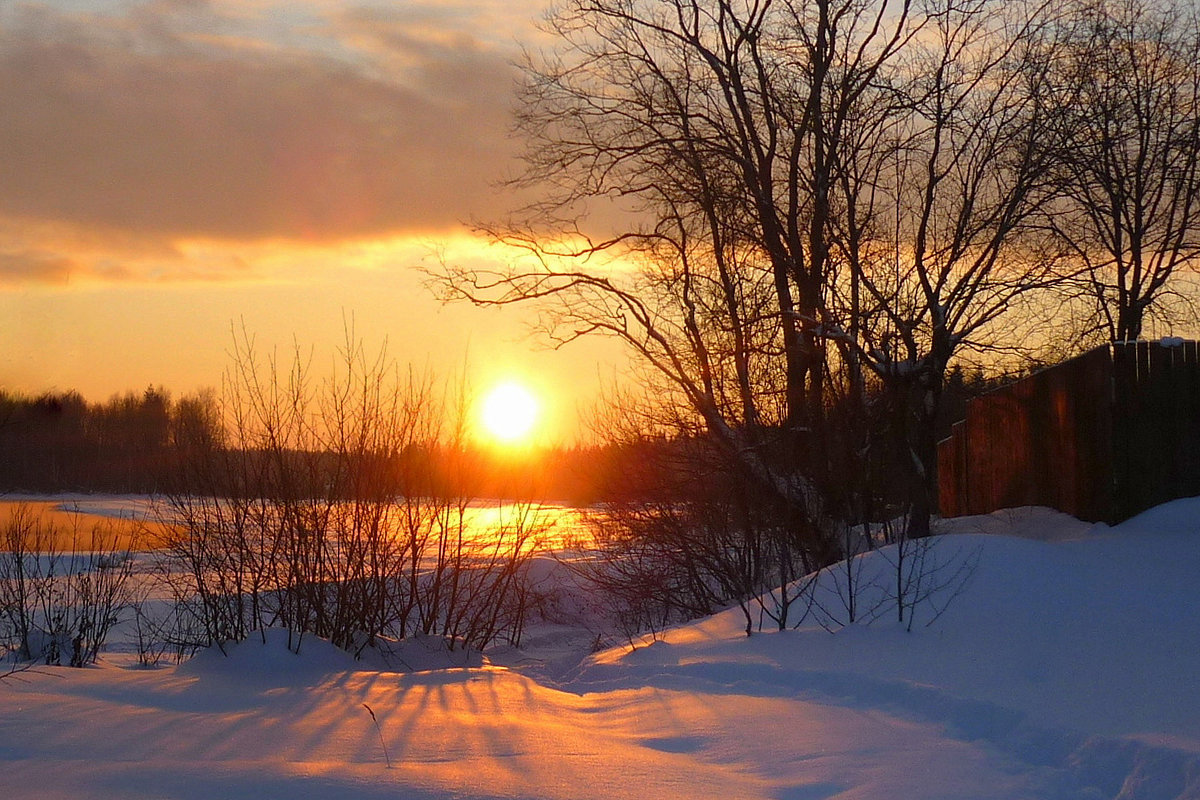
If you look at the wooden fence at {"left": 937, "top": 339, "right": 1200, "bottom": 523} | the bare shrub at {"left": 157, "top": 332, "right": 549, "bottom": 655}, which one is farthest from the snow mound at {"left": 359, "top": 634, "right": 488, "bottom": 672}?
the wooden fence at {"left": 937, "top": 339, "right": 1200, "bottom": 523}

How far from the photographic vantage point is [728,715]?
6.21 meters

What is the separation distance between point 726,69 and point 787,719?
12228mm

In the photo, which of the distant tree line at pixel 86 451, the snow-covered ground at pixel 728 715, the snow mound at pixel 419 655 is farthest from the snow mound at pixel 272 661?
the distant tree line at pixel 86 451

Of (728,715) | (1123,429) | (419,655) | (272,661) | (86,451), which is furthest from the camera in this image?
(86,451)

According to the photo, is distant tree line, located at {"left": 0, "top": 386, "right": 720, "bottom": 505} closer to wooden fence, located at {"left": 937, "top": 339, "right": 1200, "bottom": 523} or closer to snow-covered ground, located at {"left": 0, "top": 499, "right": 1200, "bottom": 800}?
snow-covered ground, located at {"left": 0, "top": 499, "right": 1200, "bottom": 800}

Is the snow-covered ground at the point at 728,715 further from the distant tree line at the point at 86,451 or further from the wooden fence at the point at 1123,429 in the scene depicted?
the distant tree line at the point at 86,451

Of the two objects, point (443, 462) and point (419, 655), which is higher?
point (443, 462)

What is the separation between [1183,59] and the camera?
64.8 ft

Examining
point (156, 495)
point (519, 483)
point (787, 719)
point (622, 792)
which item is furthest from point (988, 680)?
point (156, 495)

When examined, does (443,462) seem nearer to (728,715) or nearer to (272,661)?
(272,661)

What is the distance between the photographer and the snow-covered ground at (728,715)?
15.3 ft

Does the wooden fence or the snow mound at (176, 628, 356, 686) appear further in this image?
the wooden fence

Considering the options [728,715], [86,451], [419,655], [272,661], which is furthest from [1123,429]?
[86,451]

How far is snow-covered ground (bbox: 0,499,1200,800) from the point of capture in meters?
4.66
